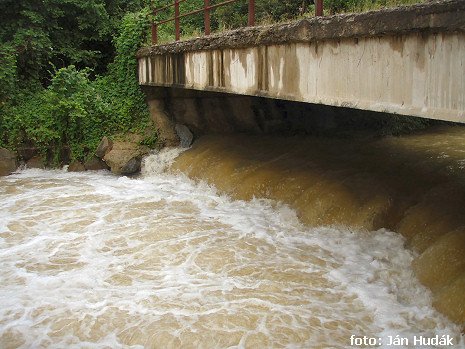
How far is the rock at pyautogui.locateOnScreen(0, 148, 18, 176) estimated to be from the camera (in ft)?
39.8

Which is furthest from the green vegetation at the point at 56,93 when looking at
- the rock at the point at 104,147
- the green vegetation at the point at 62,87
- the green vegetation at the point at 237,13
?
the green vegetation at the point at 237,13

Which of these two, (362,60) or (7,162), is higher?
(362,60)

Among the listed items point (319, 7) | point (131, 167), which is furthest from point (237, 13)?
point (319, 7)

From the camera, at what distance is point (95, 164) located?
1251 cm

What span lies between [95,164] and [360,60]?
28.8ft

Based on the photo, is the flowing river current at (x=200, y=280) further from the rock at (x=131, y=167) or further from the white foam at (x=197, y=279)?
the rock at (x=131, y=167)

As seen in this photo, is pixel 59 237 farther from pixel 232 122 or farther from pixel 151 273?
pixel 232 122

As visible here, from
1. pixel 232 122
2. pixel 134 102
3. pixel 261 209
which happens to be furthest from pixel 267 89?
pixel 134 102

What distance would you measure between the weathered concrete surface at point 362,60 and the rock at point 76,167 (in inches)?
222

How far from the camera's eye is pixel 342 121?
12586 millimetres

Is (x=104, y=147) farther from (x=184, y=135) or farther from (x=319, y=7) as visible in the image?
(x=319, y=7)

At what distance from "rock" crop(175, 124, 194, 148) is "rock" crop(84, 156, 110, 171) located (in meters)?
2.13

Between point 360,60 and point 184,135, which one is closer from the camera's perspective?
point 360,60

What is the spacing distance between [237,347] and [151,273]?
6.61 feet
